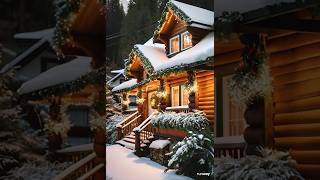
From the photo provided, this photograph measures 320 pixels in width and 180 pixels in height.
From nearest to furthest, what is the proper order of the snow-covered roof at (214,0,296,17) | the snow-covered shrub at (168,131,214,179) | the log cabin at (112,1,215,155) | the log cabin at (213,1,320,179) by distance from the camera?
the snow-covered roof at (214,0,296,17) → the log cabin at (213,1,320,179) → the snow-covered shrub at (168,131,214,179) → the log cabin at (112,1,215,155)

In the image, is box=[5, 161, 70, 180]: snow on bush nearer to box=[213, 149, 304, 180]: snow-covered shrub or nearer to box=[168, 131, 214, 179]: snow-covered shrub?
box=[168, 131, 214, 179]: snow-covered shrub

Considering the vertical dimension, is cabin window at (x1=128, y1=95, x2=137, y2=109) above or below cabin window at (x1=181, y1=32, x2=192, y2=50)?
below

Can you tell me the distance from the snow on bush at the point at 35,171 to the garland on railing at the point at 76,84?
2.04 feet

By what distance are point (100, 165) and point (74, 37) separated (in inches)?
48.0

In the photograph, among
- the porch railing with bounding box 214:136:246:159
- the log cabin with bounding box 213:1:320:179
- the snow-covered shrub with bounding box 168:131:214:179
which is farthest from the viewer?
the porch railing with bounding box 214:136:246:159

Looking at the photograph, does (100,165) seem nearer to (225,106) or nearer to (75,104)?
(75,104)

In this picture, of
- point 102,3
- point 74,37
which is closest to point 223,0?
point 102,3

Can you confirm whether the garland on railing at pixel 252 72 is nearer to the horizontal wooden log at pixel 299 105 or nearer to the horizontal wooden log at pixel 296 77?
the horizontal wooden log at pixel 296 77

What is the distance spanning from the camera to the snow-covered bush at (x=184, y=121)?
10.7 feet

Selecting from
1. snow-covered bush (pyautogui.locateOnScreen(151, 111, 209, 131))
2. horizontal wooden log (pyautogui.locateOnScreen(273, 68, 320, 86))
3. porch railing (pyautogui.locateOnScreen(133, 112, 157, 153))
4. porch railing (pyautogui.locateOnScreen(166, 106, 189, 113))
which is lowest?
porch railing (pyautogui.locateOnScreen(133, 112, 157, 153))

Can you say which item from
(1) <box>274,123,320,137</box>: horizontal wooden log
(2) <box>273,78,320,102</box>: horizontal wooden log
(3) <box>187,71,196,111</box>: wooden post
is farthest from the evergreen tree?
(1) <box>274,123,320,137</box>: horizontal wooden log

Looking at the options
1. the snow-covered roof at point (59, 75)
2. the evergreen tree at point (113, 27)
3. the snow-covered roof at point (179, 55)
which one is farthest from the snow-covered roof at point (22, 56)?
the snow-covered roof at point (179, 55)

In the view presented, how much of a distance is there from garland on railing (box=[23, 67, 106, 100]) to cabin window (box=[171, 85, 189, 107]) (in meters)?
0.67

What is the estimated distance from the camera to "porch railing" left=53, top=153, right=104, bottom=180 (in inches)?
137
